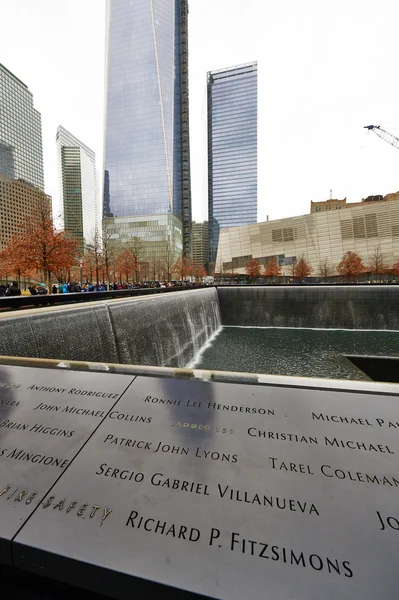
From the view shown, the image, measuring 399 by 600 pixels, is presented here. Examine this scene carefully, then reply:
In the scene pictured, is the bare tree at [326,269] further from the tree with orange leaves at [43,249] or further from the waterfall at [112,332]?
the waterfall at [112,332]

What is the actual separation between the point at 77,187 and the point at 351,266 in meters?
118

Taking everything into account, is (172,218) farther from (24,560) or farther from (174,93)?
(24,560)

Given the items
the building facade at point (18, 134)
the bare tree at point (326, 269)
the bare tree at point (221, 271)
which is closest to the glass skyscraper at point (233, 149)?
the bare tree at point (221, 271)

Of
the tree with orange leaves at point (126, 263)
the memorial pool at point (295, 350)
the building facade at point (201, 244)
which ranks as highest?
the building facade at point (201, 244)

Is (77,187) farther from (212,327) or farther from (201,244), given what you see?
(212,327)

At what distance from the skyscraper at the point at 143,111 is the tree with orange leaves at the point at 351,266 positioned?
60.7 metres

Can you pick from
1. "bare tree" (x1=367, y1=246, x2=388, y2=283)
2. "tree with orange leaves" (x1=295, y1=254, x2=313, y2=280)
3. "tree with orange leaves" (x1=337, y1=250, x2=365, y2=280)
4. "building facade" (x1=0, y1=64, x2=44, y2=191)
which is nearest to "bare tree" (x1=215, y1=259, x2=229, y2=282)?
"tree with orange leaves" (x1=295, y1=254, x2=313, y2=280)

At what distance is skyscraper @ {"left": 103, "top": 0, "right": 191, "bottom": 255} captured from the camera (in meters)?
96.7

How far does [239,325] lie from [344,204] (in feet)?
350

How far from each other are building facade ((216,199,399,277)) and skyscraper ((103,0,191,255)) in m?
42.8

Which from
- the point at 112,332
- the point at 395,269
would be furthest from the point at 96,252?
the point at 395,269

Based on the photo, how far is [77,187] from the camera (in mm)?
124938

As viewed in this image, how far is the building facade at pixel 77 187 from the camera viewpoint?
11244cm

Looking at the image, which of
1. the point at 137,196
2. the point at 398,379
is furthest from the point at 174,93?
the point at 398,379
